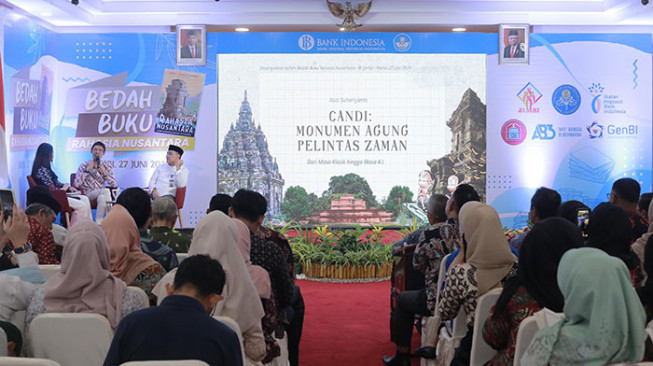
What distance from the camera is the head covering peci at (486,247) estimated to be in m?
3.08

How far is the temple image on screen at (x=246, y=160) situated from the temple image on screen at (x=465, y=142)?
253cm

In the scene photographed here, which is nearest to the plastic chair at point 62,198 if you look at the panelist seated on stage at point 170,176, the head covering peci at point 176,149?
the panelist seated on stage at point 170,176

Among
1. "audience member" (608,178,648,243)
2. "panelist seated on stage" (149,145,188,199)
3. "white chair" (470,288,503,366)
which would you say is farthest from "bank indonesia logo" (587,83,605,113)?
"white chair" (470,288,503,366)

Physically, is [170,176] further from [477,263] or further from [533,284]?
[533,284]

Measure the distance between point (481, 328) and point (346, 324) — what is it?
2504 mm

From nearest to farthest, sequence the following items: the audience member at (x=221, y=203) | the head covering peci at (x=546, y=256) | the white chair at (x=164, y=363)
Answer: the white chair at (x=164, y=363)
the head covering peci at (x=546, y=256)
the audience member at (x=221, y=203)

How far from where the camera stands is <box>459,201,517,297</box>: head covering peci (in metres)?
3.08

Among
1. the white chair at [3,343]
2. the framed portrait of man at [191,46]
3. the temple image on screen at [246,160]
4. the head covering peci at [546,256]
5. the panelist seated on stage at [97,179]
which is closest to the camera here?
the white chair at [3,343]

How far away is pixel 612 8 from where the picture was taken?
9781 millimetres

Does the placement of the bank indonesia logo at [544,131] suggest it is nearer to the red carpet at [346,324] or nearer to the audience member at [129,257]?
the red carpet at [346,324]

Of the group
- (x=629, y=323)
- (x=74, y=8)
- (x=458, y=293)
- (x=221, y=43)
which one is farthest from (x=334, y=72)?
(x=629, y=323)

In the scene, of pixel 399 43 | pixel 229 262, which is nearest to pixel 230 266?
pixel 229 262

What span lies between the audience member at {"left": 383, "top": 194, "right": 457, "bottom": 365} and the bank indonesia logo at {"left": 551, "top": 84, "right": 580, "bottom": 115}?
23.0 ft

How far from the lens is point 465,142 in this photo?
10.2 metres
